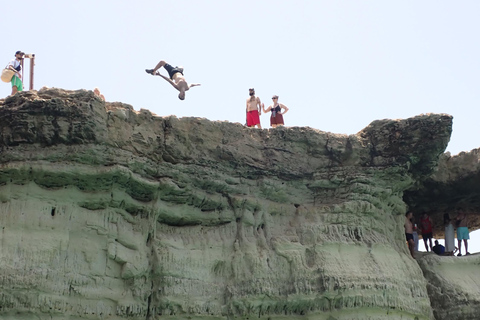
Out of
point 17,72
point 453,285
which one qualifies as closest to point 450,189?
point 453,285

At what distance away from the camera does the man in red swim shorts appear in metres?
14.1

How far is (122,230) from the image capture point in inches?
450

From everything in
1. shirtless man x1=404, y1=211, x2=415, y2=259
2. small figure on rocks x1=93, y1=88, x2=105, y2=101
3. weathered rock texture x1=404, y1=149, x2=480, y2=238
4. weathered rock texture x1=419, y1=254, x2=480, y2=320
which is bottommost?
weathered rock texture x1=419, y1=254, x2=480, y2=320

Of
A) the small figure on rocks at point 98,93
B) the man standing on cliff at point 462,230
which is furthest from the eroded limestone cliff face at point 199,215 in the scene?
the man standing on cliff at point 462,230

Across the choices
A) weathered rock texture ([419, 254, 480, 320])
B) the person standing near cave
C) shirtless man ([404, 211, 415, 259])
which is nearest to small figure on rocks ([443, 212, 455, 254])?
the person standing near cave

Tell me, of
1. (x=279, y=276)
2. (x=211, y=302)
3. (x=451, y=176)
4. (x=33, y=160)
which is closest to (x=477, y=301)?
(x=451, y=176)

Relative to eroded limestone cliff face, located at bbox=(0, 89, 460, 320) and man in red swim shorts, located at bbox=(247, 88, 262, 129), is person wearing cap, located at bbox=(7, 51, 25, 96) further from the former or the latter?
man in red swim shorts, located at bbox=(247, 88, 262, 129)

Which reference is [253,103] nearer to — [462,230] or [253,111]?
[253,111]

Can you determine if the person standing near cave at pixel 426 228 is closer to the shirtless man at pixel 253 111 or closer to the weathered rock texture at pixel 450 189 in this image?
the weathered rock texture at pixel 450 189

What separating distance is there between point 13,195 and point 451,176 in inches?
296

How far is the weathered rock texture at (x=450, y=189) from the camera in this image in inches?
570

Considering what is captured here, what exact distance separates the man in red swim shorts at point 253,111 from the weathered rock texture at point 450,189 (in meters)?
2.82

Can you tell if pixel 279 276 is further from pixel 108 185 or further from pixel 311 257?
pixel 108 185

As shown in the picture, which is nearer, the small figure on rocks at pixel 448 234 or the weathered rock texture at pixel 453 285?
the weathered rock texture at pixel 453 285
